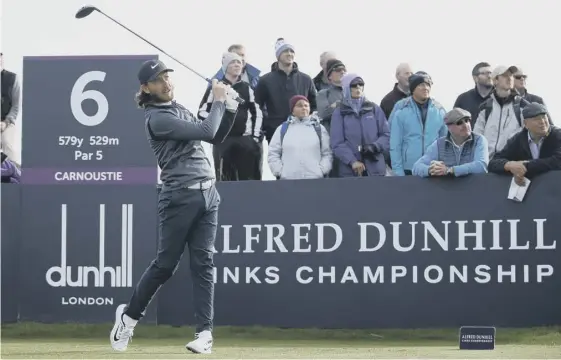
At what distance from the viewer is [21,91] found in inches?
480

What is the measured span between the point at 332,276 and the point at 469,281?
4.29 feet

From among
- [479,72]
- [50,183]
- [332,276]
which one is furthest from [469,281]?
[50,183]

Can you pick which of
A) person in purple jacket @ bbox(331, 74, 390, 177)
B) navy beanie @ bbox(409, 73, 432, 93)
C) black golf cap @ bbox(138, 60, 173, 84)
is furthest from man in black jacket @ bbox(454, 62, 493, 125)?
black golf cap @ bbox(138, 60, 173, 84)

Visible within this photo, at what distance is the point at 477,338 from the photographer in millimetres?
8844

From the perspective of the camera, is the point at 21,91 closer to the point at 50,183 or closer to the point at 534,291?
the point at 50,183

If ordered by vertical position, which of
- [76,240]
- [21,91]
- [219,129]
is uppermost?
[21,91]

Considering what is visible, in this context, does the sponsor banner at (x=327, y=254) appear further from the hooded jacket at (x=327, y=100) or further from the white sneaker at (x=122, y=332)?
the white sneaker at (x=122, y=332)

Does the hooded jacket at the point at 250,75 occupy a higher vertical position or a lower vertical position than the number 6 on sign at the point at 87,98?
higher

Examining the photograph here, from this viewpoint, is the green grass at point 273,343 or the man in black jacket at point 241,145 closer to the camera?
the green grass at point 273,343

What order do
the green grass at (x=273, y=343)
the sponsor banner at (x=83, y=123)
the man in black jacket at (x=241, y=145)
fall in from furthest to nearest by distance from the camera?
1. the man in black jacket at (x=241, y=145)
2. the sponsor banner at (x=83, y=123)
3. the green grass at (x=273, y=343)

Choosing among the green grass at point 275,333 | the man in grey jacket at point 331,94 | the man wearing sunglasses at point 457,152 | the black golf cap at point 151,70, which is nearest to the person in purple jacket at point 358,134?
the man in grey jacket at point 331,94

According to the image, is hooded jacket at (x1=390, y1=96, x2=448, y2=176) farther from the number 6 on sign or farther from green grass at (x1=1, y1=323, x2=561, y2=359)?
A: the number 6 on sign

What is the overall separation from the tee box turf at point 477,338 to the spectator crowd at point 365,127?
2.36 metres

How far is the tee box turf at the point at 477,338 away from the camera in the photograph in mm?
8750
